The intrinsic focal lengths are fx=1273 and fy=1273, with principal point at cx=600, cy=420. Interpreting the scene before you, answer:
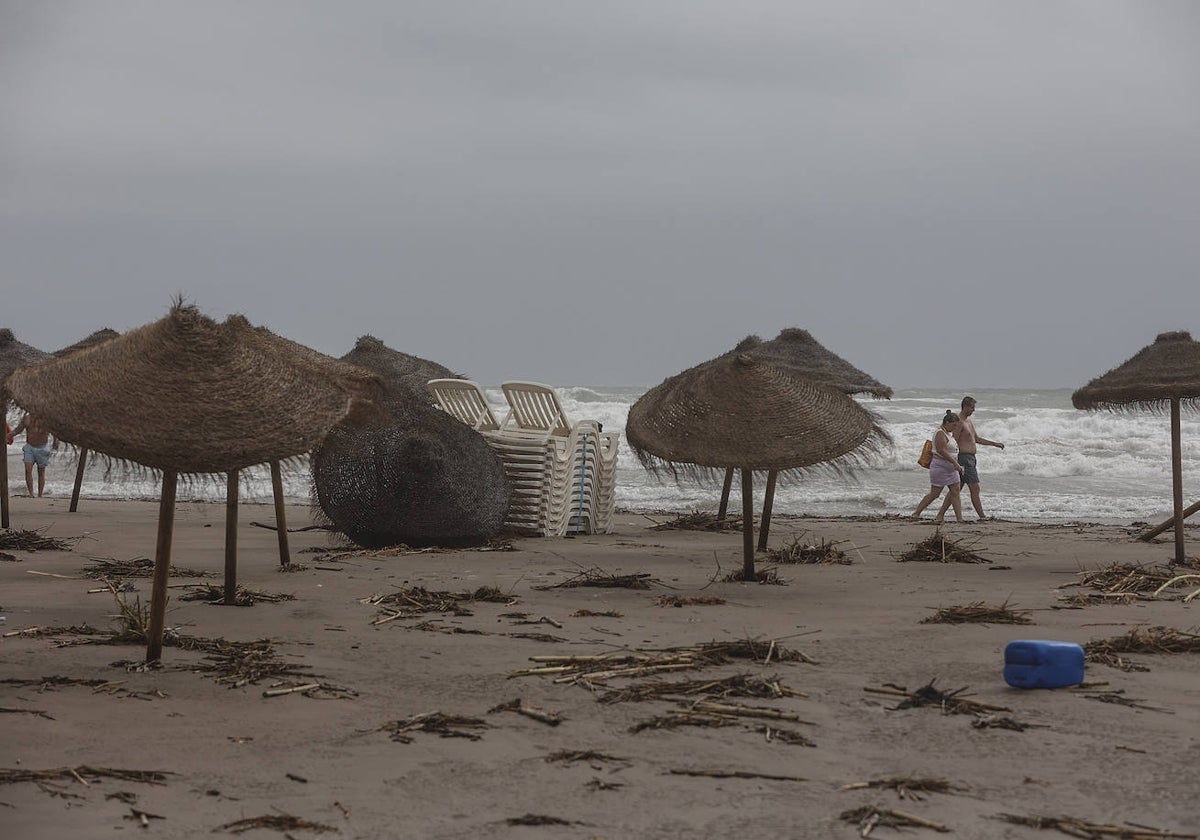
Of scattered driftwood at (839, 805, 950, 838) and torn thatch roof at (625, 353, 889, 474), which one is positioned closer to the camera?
scattered driftwood at (839, 805, 950, 838)

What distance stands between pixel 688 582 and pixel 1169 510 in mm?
10821

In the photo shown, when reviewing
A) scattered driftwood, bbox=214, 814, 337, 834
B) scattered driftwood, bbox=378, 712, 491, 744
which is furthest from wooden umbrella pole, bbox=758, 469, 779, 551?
scattered driftwood, bbox=214, 814, 337, 834

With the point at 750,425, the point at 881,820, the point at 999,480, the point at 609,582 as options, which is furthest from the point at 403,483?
the point at 999,480

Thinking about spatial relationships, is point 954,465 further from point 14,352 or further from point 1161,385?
point 14,352

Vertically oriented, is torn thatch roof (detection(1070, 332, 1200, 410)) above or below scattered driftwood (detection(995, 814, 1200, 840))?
above

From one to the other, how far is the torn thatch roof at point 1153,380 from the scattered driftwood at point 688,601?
11.4 feet

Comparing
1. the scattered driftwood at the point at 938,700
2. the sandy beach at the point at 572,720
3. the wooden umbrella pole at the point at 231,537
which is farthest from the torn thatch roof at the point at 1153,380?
the wooden umbrella pole at the point at 231,537

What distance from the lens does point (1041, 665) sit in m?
5.17

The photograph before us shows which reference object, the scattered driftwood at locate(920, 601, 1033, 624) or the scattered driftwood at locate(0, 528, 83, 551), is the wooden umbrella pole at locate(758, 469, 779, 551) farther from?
the scattered driftwood at locate(0, 528, 83, 551)

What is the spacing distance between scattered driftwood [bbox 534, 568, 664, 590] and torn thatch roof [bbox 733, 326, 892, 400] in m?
5.09

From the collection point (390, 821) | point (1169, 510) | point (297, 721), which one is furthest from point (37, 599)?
point (1169, 510)

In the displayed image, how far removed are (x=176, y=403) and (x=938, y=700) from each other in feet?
11.1

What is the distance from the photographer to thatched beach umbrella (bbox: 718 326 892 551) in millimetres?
13445

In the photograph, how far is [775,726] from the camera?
4.66 m
